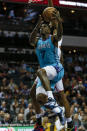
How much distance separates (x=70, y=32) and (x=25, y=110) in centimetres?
1047

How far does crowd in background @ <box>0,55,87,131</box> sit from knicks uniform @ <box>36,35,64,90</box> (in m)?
5.11

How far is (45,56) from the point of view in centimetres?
820

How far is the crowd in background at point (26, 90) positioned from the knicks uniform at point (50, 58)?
5.11 m

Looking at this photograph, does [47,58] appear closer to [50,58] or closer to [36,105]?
[50,58]

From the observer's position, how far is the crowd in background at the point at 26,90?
13.8 m

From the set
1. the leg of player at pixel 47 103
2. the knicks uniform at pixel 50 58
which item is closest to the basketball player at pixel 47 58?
the knicks uniform at pixel 50 58

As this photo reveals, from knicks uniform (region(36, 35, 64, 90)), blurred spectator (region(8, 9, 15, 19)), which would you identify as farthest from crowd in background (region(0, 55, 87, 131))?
knicks uniform (region(36, 35, 64, 90))

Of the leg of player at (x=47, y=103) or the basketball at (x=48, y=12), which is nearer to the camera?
the leg of player at (x=47, y=103)

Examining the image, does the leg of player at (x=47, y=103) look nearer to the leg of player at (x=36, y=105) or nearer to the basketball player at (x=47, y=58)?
the basketball player at (x=47, y=58)

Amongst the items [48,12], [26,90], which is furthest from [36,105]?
[26,90]

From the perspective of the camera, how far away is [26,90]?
707 inches

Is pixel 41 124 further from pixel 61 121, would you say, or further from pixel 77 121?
pixel 77 121

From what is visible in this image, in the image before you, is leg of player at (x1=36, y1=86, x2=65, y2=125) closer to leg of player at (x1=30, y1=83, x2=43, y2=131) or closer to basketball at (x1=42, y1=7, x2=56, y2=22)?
leg of player at (x1=30, y1=83, x2=43, y2=131)

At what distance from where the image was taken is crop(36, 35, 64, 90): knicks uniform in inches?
320
